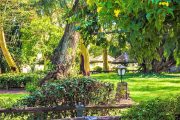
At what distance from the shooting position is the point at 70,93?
26.2 ft

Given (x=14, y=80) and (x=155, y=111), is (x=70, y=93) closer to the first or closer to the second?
(x=155, y=111)

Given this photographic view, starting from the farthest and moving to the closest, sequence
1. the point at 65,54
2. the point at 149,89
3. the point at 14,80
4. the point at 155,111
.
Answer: the point at 14,80 < the point at 149,89 < the point at 65,54 < the point at 155,111

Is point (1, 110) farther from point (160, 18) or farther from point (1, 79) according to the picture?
point (1, 79)

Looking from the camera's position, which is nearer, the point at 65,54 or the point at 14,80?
the point at 65,54

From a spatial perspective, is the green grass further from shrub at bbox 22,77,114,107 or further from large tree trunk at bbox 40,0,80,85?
shrub at bbox 22,77,114,107

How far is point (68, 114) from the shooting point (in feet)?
25.1

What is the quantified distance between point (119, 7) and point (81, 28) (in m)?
1.86

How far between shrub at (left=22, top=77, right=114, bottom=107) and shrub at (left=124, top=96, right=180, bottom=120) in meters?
2.45

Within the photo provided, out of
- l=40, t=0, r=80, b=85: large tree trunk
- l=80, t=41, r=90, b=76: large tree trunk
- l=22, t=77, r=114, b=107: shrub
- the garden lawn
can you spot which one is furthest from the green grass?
l=80, t=41, r=90, b=76: large tree trunk

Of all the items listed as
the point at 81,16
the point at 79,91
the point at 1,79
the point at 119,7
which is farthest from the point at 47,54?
the point at 119,7

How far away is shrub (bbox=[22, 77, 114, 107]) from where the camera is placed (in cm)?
766

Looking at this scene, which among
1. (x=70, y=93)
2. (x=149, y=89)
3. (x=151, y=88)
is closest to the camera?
(x=70, y=93)

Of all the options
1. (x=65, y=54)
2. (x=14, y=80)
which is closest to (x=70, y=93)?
(x=65, y=54)

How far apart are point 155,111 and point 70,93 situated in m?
2.84
